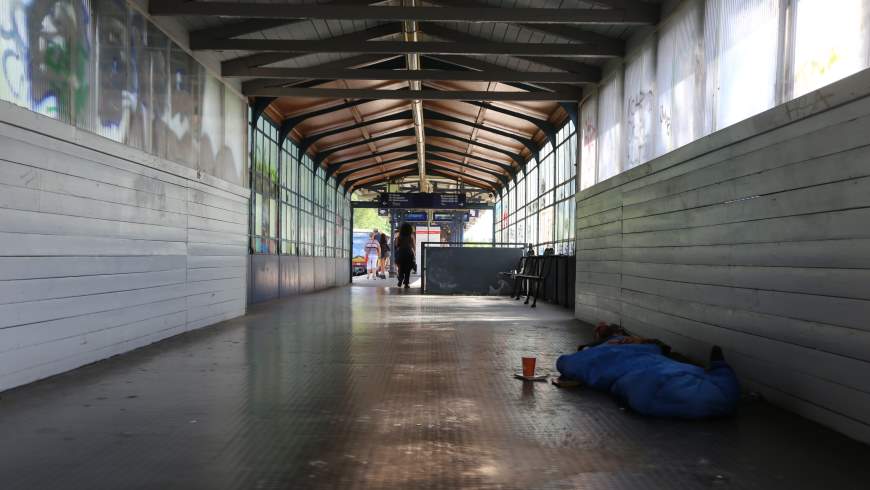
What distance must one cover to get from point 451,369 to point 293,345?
2.09m

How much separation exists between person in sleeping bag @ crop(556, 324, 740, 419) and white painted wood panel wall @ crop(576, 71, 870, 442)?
1.34 ft

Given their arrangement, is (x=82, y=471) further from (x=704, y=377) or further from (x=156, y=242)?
(x=156, y=242)

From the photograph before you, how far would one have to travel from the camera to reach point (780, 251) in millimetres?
3914

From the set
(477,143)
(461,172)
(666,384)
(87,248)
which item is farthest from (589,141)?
(461,172)

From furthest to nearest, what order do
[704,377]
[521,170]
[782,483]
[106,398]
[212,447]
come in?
[521,170]
[106,398]
[704,377]
[212,447]
[782,483]

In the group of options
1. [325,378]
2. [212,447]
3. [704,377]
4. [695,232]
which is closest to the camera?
[212,447]

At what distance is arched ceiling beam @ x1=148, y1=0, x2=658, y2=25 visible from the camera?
22.1 ft

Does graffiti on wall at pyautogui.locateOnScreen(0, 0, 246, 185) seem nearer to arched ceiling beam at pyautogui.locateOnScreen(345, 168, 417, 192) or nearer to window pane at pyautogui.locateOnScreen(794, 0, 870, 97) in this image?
window pane at pyautogui.locateOnScreen(794, 0, 870, 97)

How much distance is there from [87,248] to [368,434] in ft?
11.0

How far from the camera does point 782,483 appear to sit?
2684 mm

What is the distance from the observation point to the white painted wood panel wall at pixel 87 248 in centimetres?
432

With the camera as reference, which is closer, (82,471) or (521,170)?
(82,471)

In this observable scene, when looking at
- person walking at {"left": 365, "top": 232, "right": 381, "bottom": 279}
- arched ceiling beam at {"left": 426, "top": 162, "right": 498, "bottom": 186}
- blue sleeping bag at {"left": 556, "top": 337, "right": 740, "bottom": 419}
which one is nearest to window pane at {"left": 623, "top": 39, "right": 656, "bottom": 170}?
blue sleeping bag at {"left": 556, "top": 337, "right": 740, "bottom": 419}

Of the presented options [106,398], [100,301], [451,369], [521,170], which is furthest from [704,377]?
[521,170]
